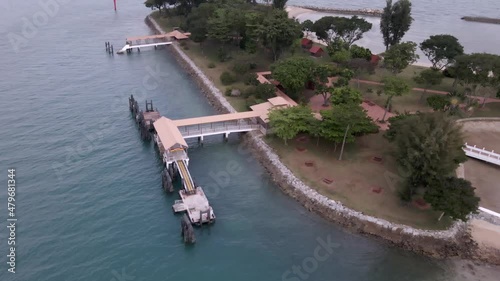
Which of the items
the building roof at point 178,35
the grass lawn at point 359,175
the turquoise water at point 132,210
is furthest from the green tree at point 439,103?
the building roof at point 178,35

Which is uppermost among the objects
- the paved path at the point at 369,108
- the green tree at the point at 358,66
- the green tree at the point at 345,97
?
the green tree at the point at 358,66

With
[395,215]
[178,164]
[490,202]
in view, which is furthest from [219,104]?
[490,202]

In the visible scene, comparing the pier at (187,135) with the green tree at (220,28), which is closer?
the pier at (187,135)

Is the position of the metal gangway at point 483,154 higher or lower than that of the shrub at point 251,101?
lower

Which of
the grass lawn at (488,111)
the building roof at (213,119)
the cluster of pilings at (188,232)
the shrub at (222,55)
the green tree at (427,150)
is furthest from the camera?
the shrub at (222,55)

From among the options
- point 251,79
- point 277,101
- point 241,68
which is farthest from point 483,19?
point 277,101

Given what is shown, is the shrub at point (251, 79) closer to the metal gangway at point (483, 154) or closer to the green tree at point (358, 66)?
the green tree at point (358, 66)

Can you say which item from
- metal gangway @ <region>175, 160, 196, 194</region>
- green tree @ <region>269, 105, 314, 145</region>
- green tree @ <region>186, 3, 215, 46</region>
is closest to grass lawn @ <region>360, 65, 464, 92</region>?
green tree @ <region>269, 105, 314, 145</region>
